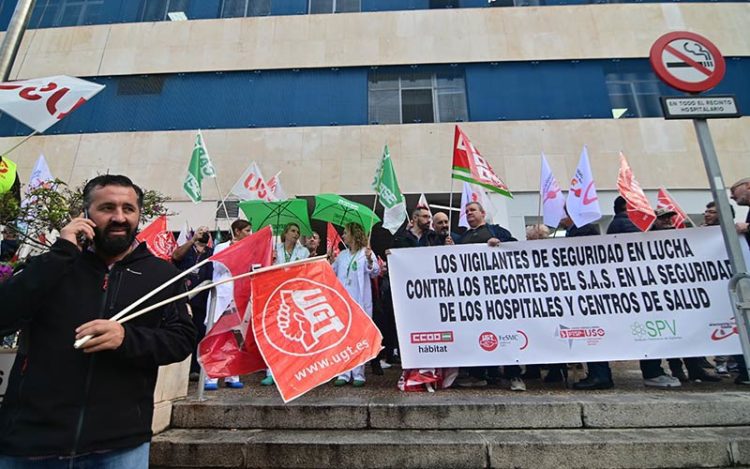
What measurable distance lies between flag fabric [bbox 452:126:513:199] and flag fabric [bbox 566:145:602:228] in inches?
42.4

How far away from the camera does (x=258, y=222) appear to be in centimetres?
675

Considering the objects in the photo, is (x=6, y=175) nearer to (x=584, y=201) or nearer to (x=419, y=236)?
(x=419, y=236)

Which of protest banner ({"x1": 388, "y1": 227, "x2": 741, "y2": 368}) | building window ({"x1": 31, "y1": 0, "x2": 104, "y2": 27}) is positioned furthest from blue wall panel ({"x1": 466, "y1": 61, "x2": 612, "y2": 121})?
building window ({"x1": 31, "y1": 0, "x2": 104, "y2": 27})

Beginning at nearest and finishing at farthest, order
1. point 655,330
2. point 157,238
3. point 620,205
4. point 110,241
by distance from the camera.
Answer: point 110,241, point 655,330, point 620,205, point 157,238

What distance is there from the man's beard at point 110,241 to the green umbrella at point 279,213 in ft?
15.0

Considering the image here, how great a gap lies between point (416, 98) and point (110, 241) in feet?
39.2

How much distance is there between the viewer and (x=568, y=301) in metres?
4.36

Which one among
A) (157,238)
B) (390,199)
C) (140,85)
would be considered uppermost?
(140,85)

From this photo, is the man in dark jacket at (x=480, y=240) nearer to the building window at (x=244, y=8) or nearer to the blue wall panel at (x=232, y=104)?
the blue wall panel at (x=232, y=104)

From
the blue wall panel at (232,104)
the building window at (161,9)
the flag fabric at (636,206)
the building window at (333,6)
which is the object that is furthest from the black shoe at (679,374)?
the building window at (161,9)

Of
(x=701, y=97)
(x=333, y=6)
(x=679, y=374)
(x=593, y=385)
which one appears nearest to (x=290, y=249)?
(x=593, y=385)

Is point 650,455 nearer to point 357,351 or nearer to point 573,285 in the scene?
point 573,285

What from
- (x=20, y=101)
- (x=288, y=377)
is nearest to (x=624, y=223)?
(x=288, y=377)

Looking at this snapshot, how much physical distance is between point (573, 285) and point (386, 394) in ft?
8.03
